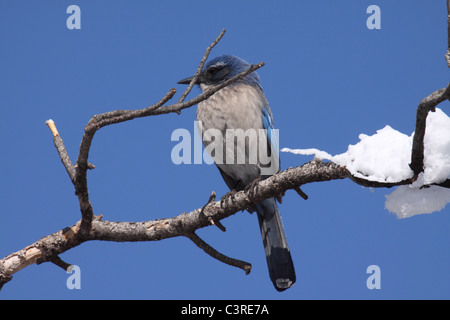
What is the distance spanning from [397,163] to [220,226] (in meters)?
1.72

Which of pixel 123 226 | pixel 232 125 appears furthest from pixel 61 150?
pixel 232 125

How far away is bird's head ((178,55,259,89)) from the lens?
6.38 m

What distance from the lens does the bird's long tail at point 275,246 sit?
5453mm

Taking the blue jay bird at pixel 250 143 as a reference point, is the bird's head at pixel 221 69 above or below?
above

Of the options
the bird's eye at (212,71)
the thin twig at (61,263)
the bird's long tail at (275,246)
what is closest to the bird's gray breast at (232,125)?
the bird's long tail at (275,246)

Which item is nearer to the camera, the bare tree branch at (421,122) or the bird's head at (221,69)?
the bare tree branch at (421,122)

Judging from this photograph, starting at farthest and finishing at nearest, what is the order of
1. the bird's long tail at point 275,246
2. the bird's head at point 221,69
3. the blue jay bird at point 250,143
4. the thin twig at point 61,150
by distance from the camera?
the bird's head at point 221,69
the blue jay bird at point 250,143
the bird's long tail at point 275,246
the thin twig at point 61,150

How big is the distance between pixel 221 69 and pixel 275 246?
86.5 inches

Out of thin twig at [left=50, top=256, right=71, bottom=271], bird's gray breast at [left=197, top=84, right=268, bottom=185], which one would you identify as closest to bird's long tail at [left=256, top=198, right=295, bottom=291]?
bird's gray breast at [left=197, top=84, right=268, bottom=185]

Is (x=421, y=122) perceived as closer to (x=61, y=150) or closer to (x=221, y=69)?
(x=61, y=150)

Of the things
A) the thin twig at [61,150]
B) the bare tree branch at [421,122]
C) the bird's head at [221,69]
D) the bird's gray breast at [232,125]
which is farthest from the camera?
the bird's head at [221,69]

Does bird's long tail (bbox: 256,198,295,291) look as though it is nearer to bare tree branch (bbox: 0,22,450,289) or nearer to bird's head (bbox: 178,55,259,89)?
bare tree branch (bbox: 0,22,450,289)

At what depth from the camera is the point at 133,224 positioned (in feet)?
14.8

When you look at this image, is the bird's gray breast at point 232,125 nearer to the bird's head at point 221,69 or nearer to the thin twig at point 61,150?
the bird's head at point 221,69
